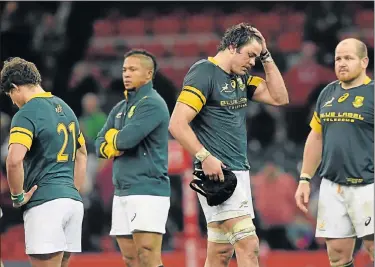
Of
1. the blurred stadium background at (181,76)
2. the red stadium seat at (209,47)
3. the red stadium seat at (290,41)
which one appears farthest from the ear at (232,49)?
the red stadium seat at (290,41)

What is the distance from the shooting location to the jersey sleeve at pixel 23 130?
7879 mm

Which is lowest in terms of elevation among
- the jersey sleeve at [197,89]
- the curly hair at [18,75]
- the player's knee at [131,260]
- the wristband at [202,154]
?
the player's knee at [131,260]

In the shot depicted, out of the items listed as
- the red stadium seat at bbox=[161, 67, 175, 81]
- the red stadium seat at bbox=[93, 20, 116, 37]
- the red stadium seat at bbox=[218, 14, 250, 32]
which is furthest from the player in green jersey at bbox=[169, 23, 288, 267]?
the red stadium seat at bbox=[93, 20, 116, 37]

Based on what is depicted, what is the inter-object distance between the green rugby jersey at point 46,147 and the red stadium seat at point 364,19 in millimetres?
12205

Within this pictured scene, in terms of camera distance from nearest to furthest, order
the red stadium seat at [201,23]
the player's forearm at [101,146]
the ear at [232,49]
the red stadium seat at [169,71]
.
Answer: the ear at [232,49] < the player's forearm at [101,146] < the red stadium seat at [169,71] < the red stadium seat at [201,23]

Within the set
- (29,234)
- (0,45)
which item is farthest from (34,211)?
(0,45)

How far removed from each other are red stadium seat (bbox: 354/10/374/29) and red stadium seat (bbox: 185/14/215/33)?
2881mm

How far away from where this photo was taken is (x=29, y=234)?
8109 mm

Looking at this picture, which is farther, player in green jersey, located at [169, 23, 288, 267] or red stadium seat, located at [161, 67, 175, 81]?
red stadium seat, located at [161, 67, 175, 81]

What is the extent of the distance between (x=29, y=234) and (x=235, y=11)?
42.4ft

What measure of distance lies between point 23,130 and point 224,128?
161cm

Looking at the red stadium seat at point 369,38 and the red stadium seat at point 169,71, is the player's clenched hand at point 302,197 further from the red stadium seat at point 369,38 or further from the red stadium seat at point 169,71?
the red stadium seat at point 169,71

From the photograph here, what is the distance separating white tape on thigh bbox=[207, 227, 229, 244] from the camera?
8430mm

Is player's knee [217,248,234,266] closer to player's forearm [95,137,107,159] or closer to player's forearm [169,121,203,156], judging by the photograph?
player's forearm [169,121,203,156]
